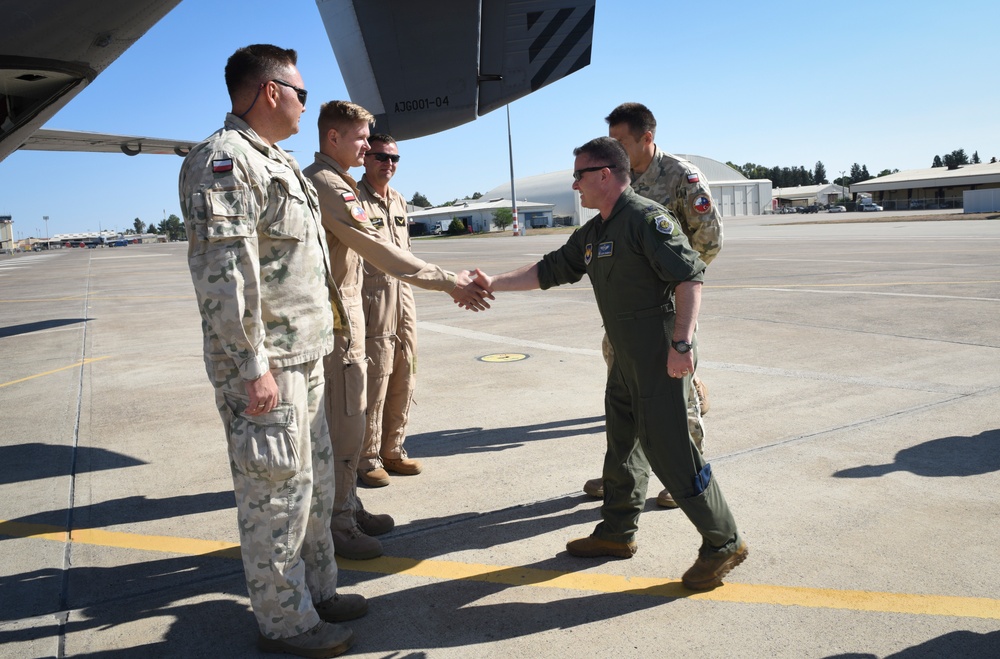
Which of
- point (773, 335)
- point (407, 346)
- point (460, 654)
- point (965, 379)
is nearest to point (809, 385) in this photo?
point (965, 379)

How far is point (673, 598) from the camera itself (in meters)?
3.30

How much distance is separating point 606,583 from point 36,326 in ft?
47.3

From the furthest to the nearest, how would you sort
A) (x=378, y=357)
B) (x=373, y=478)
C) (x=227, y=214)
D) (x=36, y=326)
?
(x=36, y=326), (x=373, y=478), (x=378, y=357), (x=227, y=214)

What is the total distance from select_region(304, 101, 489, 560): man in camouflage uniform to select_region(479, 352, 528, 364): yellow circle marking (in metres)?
4.47

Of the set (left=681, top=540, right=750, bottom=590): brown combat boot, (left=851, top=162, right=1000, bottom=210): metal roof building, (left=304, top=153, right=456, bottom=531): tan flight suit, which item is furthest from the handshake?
(left=851, top=162, right=1000, bottom=210): metal roof building

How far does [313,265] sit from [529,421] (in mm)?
3421

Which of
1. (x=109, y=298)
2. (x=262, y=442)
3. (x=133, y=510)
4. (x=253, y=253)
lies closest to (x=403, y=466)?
(x=133, y=510)

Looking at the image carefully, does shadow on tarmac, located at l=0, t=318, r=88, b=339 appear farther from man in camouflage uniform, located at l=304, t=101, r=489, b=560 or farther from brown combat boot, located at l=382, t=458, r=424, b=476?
man in camouflage uniform, located at l=304, t=101, r=489, b=560

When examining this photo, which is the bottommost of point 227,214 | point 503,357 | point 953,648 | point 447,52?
point 953,648

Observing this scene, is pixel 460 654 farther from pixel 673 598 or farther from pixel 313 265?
pixel 313 265

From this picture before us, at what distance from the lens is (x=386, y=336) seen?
4.69 m

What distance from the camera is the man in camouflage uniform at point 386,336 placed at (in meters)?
4.65

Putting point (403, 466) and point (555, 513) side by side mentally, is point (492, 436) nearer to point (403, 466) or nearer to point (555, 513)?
point (403, 466)

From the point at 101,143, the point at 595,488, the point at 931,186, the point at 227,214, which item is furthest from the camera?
the point at 931,186
